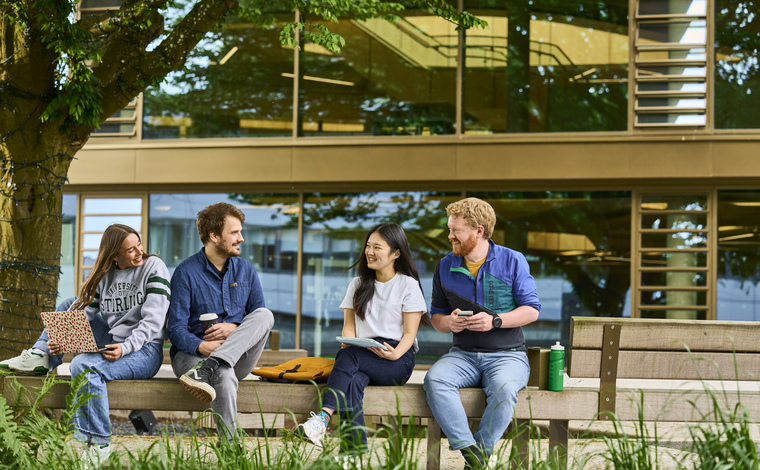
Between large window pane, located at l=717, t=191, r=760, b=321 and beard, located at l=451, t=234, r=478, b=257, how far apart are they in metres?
6.03

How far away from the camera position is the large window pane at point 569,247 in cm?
933

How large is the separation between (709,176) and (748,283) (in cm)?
143

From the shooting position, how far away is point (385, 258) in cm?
426

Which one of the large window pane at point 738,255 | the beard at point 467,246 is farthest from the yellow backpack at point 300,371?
the large window pane at point 738,255

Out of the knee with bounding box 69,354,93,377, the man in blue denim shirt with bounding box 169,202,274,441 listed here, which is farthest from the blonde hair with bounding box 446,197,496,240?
the knee with bounding box 69,354,93,377

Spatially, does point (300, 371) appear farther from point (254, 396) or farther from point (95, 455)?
point (95, 455)

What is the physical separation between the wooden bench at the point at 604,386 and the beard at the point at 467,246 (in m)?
0.72

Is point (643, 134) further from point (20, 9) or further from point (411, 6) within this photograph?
point (20, 9)

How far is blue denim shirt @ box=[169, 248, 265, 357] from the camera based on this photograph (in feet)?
14.0

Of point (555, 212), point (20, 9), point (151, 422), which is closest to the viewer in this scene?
point (20, 9)

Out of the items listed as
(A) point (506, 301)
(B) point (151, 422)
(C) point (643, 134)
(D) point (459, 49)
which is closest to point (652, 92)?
(C) point (643, 134)

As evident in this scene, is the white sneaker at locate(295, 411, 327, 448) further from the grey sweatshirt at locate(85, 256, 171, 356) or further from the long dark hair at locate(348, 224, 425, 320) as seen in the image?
the grey sweatshirt at locate(85, 256, 171, 356)

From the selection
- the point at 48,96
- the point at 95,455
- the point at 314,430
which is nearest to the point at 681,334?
the point at 314,430

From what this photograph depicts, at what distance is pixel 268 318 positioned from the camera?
4270 mm
